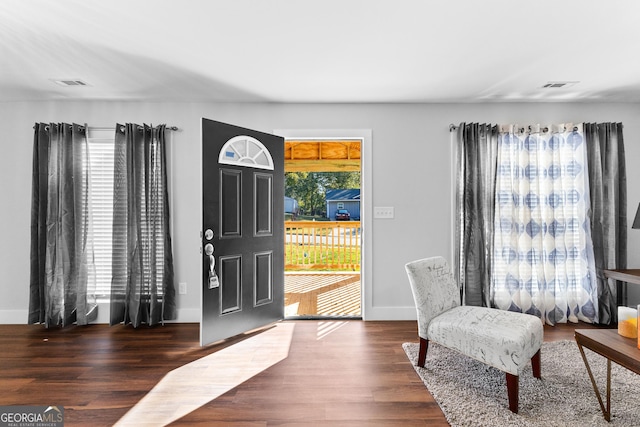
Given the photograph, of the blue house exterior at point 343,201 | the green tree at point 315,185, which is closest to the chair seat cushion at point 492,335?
the blue house exterior at point 343,201

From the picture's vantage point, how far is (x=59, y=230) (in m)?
3.39

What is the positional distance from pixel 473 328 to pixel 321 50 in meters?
2.23

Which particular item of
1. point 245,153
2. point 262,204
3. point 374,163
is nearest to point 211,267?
point 262,204

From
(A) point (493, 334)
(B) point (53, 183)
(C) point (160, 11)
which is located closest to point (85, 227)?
(B) point (53, 183)

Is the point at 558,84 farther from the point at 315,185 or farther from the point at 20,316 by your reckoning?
the point at 20,316

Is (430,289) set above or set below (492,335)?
above

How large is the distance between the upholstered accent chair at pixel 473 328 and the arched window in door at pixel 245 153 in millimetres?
1875

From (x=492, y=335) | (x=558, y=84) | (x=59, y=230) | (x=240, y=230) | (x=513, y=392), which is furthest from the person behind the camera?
(x=59, y=230)

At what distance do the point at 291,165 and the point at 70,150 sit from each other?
126 inches

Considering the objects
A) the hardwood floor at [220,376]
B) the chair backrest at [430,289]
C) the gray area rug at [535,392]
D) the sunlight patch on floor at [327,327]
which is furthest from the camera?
the sunlight patch on floor at [327,327]

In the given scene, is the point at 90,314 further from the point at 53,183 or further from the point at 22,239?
the point at 53,183

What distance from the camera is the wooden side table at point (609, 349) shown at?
1688 mm

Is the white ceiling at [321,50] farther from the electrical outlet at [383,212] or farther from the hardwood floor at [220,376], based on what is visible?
the hardwood floor at [220,376]

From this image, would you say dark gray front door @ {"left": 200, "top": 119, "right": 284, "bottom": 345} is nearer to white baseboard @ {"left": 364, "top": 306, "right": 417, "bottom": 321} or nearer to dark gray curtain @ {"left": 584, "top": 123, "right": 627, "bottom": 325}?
white baseboard @ {"left": 364, "top": 306, "right": 417, "bottom": 321}
